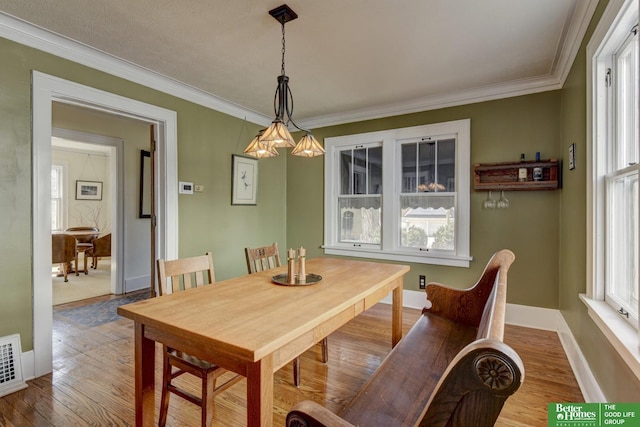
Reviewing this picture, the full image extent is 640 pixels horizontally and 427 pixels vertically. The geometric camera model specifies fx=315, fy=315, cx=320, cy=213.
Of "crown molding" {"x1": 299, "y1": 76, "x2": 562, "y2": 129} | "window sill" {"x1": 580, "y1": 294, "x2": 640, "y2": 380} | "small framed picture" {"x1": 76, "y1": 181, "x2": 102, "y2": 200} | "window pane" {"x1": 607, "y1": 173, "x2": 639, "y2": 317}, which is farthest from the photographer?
"small framed picture" {"x1": 76, "y1": 181, "x2": 102, "y2": 200}

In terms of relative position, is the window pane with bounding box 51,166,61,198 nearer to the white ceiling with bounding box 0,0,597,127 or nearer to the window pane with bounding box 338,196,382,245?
the white ceiling with bounding box 0,0,597,127

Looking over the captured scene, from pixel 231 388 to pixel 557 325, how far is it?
9.77 ft

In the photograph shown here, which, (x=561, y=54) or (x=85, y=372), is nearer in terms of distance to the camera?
(x=85, y=372)

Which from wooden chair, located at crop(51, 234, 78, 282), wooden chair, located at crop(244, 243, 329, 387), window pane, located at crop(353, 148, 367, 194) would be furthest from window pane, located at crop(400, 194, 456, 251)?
wooden chair, located at crop(51, 234, 78, 282)

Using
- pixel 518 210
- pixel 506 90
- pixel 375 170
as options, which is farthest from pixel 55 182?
pixel 518 210

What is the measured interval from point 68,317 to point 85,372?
1567 mm

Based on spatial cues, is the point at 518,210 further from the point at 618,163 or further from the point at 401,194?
the point at 618,163

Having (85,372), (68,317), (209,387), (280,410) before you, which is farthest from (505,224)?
(68,317)

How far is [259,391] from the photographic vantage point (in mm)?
1051

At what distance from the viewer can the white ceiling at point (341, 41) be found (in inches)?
77.8

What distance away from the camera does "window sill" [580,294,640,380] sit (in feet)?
4.06

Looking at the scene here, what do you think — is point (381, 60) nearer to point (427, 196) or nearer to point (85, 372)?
point (427, 196)

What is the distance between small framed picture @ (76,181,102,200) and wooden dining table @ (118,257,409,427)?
289 inches

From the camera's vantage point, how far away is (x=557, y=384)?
2.13 meters
